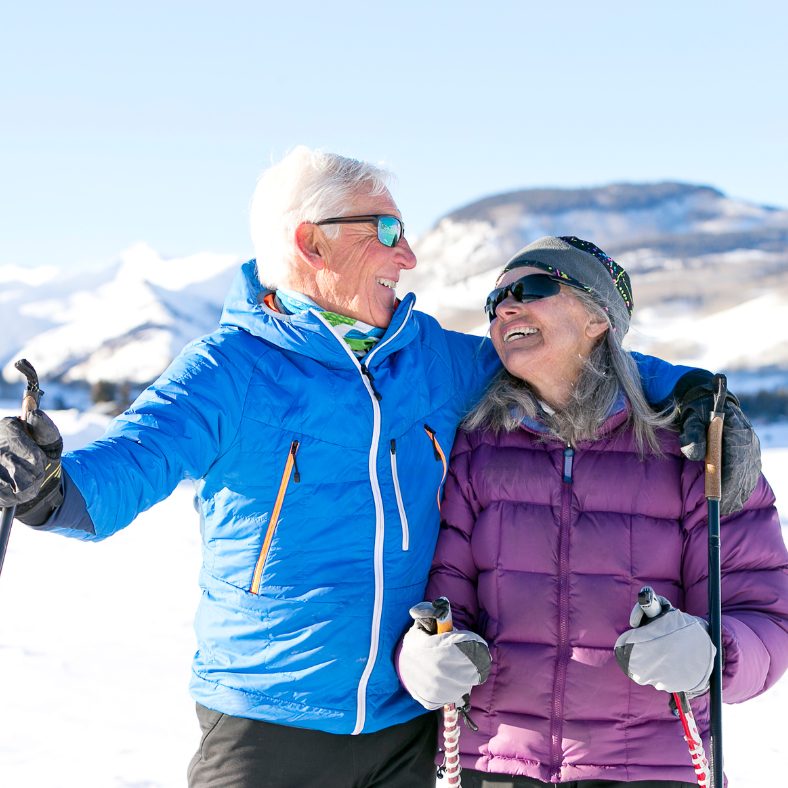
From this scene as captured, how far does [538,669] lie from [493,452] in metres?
0.54

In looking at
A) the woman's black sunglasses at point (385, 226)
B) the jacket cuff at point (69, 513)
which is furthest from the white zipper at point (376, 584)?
the jacket cuff at point (69, 513)

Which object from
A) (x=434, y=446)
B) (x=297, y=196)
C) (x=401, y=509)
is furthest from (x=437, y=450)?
(x=297, y=196)

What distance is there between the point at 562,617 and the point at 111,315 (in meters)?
25.5

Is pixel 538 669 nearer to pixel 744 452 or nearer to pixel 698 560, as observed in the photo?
pixel 698 560

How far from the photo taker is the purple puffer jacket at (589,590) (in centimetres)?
179

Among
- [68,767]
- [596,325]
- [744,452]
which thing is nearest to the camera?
[744,452]

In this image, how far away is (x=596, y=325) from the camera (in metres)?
2.18

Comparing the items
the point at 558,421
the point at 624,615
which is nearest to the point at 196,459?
the point at 558,421

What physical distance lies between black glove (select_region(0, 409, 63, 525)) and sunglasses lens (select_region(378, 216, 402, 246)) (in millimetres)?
1073

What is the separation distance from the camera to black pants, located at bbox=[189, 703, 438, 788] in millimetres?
1805

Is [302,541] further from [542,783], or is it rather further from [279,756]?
[542,783]

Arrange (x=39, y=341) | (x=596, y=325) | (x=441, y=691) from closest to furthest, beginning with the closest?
(x=441, y=691), (x=596, y=325), (x=39, y=341)

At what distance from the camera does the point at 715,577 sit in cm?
176

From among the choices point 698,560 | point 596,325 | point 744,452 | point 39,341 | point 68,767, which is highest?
point 39,341
